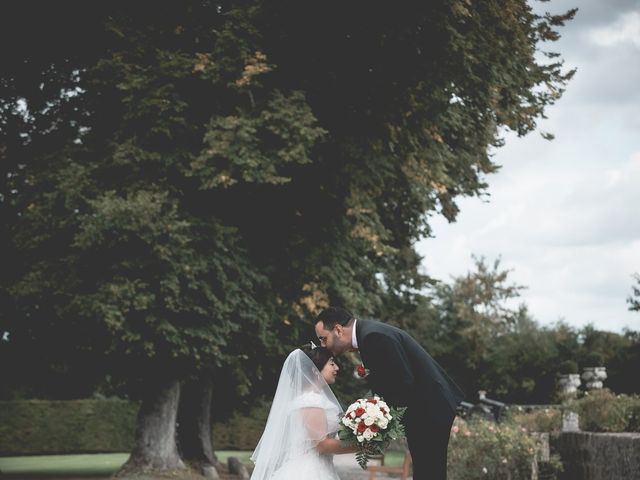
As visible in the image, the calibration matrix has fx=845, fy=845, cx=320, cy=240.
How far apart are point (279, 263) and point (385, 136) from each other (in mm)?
3568

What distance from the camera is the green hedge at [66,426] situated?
99.3 ft

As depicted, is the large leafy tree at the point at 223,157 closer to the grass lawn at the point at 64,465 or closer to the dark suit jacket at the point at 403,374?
the grass lawn at the point at 64,465

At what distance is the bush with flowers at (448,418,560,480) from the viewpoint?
12.6 m

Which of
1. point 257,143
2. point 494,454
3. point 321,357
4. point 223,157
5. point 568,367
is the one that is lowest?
point 494,454

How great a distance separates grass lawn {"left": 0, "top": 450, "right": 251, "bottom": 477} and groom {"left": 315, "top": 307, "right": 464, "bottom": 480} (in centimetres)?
1486

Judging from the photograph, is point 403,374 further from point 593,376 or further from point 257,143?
point 593,376

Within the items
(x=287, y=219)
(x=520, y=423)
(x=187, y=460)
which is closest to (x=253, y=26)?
(x=287, y=219)

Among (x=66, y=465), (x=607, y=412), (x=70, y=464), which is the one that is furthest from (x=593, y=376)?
(x=70, y=464)

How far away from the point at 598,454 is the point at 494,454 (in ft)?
7.87

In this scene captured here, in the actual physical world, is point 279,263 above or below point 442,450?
above

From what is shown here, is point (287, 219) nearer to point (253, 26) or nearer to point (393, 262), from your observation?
point (253, 26)

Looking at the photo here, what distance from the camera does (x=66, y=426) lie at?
Answer: 1220 inches

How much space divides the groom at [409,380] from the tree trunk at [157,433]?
11418 millimetres

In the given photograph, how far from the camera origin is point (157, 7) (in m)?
17.3
